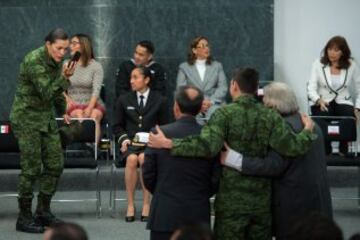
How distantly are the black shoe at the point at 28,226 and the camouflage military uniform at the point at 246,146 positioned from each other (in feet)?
8.29

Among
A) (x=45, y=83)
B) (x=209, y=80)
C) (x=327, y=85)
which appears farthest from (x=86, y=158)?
(x=327, y=85)

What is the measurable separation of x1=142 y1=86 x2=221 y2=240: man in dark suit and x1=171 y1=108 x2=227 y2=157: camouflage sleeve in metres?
0.08

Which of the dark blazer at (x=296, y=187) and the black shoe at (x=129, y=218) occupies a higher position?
the dark blazer at (x=296, y=187)

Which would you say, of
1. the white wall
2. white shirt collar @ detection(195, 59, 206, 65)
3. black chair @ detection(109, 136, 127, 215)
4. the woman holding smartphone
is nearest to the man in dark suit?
black chair @ detection(109, 136, 127, 215)

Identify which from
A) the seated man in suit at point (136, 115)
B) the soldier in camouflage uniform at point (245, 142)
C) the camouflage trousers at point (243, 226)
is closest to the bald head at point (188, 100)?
the soldier in camouflage uniform at point (245, 142)

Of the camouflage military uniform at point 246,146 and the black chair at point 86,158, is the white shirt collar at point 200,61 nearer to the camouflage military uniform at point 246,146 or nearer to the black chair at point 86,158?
the black chair at point 86,158

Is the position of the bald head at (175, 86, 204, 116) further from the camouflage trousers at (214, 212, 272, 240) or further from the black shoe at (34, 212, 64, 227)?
the black shoe at (34, 212, 64, 227)

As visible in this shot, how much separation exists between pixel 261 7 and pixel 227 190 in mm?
5284

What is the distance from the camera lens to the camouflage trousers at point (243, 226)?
17.7ft

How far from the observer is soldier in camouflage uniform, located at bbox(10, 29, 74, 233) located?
281 inches

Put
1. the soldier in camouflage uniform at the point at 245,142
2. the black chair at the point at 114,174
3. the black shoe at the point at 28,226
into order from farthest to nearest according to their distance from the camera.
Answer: the black chair at the point at 114,174 → the black shoe at the point at 28,226 → the soldier in camouflage uniform at the point at 245,142

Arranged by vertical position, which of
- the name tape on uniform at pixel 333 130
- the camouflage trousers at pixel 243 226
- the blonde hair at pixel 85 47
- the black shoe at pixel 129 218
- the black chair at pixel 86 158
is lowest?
the black shoe at pixel 129 218

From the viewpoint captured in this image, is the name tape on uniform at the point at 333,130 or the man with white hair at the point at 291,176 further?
the name tape on uniform at the point at 333,130

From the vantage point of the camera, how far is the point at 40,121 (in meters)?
7.34
